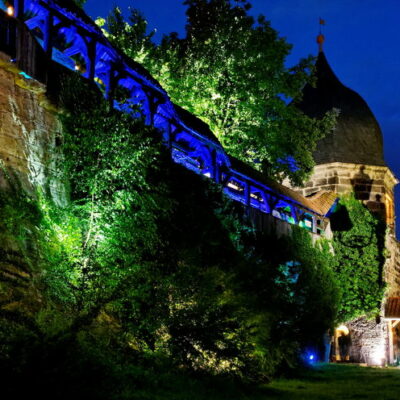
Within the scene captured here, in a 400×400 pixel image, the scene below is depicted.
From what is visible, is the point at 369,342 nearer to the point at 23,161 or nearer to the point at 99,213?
the point at 99,213

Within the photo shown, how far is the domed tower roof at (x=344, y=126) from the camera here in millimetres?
25062

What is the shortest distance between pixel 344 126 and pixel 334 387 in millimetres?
16955

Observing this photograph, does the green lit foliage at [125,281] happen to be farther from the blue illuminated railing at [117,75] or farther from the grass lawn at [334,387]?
the blue illuminated railing at [117,75]

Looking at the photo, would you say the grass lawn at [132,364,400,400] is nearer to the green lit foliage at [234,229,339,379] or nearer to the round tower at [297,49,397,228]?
the green lit foliage at [234,229,339,379]

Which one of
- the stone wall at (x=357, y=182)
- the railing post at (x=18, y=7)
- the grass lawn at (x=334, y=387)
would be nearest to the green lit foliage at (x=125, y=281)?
the grass lawn at (x=334, y=387)

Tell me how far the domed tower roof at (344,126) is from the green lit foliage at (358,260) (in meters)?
3.07

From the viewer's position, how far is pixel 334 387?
10.7 meters

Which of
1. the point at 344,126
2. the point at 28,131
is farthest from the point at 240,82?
the point at 28,131

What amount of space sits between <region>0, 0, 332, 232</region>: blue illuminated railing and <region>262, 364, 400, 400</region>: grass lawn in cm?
556

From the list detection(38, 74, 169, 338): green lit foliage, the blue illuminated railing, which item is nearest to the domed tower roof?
the blue illuminated railing

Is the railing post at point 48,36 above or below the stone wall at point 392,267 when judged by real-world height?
above

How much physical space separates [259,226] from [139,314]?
834cm

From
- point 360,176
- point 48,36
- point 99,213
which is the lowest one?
point 99,213

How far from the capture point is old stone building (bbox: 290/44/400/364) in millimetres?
21641
